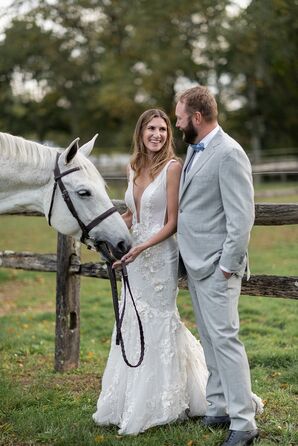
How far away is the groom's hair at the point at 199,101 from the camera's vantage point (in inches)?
138

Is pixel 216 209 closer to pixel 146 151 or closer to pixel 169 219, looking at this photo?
pixel 169 219

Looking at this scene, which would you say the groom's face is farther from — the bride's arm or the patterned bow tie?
the bride's arm

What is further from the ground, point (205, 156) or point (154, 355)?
point (205, 156)

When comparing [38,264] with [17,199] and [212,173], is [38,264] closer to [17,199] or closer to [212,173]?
[17,199]

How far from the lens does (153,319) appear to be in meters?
3.97

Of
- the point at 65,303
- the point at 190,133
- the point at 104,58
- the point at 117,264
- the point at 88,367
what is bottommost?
the point at 88,367

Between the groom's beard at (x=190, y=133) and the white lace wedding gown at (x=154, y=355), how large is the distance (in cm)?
34

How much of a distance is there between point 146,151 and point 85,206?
1.80 feet

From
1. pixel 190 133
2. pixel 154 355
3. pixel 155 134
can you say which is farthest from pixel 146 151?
pixel 154 355

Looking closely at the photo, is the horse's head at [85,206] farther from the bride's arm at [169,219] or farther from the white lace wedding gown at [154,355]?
the white lace wedding gown at [154,355]

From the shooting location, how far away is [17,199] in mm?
4156

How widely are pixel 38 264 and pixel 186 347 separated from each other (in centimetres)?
225

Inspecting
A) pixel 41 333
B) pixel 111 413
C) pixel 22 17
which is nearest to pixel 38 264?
pixel 41 333

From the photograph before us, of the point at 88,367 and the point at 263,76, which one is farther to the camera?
the point at 263,76
